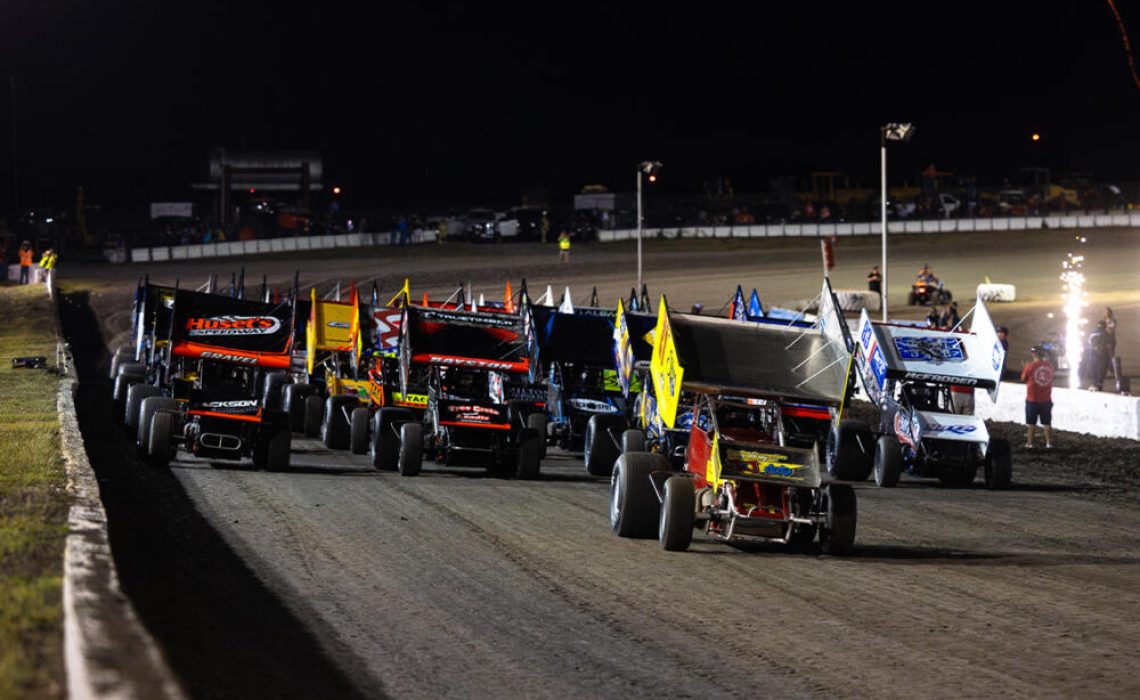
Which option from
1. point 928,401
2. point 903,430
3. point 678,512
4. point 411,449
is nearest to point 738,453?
point 678,512

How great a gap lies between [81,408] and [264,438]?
370 inches

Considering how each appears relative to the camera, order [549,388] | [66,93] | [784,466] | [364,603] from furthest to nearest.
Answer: [66,93], [549,388], [784,466], [364,603]

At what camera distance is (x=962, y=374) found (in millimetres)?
20531

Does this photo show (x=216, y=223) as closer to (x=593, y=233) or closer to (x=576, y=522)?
(x=593, y=233)

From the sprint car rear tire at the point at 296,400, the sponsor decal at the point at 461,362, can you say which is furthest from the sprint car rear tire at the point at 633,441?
the sprint car rear tire at the point at 296,400

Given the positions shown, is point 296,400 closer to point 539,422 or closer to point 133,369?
point 133,369

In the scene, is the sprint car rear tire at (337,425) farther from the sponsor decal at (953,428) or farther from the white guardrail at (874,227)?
the white guardrail at (874,227)

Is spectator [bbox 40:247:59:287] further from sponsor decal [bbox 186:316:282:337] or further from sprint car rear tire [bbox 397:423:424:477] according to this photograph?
sprint car rear tire [bbox 397:423:424:477]

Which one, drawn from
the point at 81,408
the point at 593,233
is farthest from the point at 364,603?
the point at 593,233

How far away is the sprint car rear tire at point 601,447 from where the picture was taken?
1950 cm

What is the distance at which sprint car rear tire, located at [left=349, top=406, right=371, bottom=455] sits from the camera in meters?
21.0

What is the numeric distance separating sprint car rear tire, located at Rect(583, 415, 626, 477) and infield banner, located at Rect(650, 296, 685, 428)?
475 centimetres

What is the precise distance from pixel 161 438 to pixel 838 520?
9115 mm

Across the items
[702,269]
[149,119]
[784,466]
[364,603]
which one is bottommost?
[364,603]
